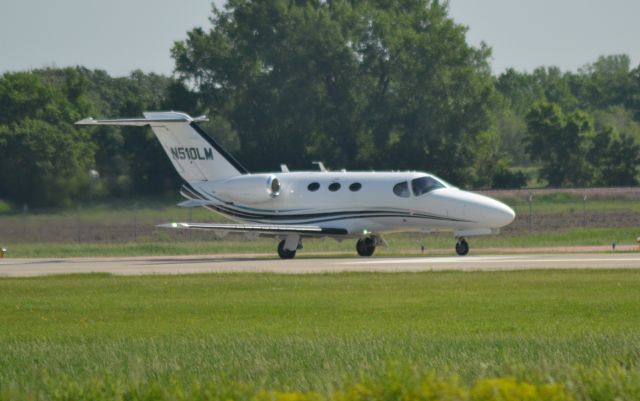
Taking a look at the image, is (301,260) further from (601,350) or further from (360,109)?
(360,109)

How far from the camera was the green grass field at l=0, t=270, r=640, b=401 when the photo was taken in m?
10.9

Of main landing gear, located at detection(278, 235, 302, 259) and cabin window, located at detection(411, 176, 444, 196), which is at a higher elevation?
cabin window, located at detection(411, 176, 444, 196)

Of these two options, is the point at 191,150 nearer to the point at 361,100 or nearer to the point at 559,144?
the point at 361,100

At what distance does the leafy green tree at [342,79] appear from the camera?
73.3m

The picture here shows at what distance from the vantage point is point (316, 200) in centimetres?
3897

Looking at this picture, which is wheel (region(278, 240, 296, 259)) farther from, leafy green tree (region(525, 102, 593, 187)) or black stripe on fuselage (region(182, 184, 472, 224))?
leafy green tree (region(525, 102, 593, 187))

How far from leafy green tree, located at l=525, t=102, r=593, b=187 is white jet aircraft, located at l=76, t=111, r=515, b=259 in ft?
129

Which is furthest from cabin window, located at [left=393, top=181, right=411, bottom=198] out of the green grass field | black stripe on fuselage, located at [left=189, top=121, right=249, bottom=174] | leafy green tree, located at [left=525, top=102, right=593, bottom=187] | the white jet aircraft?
leafy green tree, located at [left=525, top=102, right=593, bottom=187]

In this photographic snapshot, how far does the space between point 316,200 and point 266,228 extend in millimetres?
2698

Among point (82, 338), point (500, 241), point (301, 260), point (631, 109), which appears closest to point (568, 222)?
point (500, 241)

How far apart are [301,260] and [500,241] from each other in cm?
1119

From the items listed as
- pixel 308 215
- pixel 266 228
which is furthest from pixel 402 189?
pixel 266 228

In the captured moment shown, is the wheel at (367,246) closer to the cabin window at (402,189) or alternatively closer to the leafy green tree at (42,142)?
the cabin window at (402,189)

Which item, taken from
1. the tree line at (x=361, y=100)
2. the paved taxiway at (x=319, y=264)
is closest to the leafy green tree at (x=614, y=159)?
the tree line at (x=361, y=100)
